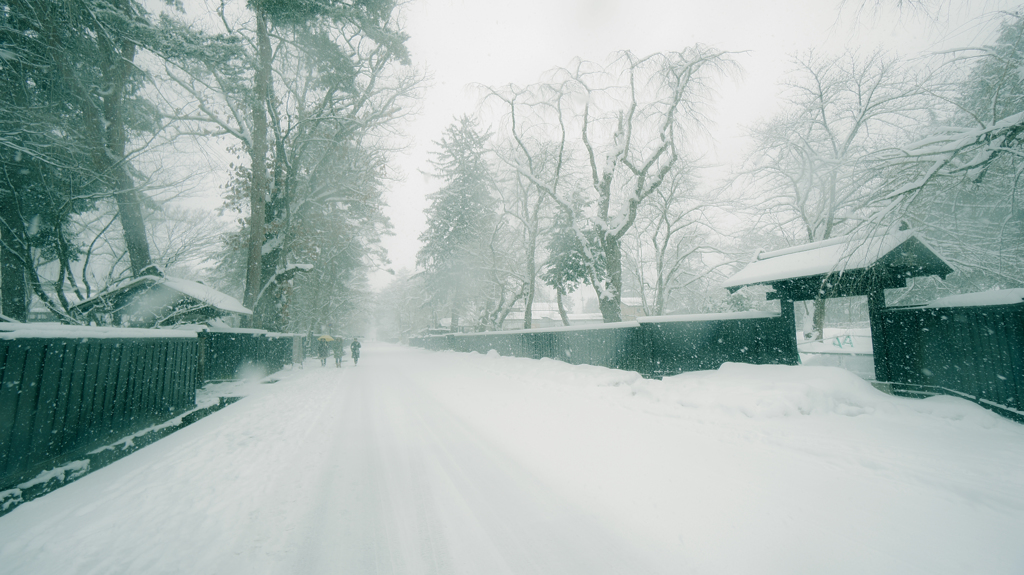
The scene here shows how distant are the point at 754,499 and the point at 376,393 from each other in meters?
9.21

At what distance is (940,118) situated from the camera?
1323 cm

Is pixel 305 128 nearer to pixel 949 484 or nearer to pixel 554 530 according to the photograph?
pixel 554 530

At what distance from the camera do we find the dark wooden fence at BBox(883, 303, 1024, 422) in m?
5.38

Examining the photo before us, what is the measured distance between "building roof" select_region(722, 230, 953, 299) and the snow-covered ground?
85.0 inches

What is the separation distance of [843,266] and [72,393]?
1064cm

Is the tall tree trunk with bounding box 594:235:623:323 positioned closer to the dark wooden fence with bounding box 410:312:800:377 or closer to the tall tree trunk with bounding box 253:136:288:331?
the dark wooden fence with bounding box 410:312:800:377

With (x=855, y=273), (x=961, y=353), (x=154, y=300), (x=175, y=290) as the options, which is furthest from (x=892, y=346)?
(x=154, y=300)

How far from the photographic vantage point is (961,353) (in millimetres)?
6246

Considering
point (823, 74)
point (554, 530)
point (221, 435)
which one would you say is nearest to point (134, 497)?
point (221, 435)

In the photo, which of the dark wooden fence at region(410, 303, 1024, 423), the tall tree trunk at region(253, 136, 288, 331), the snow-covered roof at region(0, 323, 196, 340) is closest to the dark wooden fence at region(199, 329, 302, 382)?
the tall tree trunk at region(253, 136, 288, 331)

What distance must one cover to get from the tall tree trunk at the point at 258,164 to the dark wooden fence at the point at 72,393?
8210 millimetres

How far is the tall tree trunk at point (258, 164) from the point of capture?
1360cm

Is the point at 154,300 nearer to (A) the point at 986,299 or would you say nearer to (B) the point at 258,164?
(B) the point at 258,164

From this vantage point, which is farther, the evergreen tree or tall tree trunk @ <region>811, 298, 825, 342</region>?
the evergreen tree
